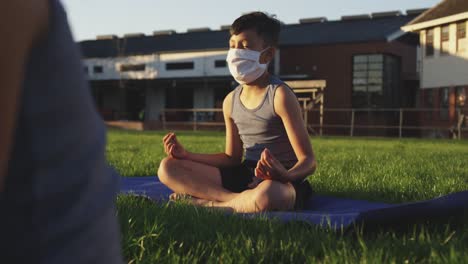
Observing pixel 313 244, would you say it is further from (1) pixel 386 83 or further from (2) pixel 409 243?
(1) pixel 386 83

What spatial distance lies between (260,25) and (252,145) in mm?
798

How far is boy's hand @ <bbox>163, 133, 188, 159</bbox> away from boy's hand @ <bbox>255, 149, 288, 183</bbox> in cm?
86

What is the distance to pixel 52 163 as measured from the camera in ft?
2.56

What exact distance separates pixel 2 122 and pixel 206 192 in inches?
118

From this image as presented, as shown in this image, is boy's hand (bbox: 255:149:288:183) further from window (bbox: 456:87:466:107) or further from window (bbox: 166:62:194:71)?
window (bbox: 166:62:194:71)

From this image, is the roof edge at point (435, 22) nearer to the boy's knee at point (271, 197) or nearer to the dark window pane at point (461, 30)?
the dark window pane at point (461, 30)

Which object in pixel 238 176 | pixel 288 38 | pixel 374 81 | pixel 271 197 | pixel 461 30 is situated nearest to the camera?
pixel 271 197

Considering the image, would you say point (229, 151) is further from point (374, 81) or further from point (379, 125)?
point (374, 81)

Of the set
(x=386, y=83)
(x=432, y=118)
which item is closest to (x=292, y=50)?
(x=386, y=83)

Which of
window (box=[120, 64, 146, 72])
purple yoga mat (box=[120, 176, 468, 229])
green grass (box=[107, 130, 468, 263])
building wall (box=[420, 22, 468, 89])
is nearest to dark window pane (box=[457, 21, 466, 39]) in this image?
building wall (box=[420, 22, 468, 89])

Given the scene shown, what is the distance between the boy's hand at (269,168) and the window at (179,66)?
29.0 meters

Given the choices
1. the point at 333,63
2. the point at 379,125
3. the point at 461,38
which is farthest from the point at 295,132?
the point at 333,63

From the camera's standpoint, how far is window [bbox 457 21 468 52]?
22766 millimetres

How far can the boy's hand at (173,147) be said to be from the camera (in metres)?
3.63
